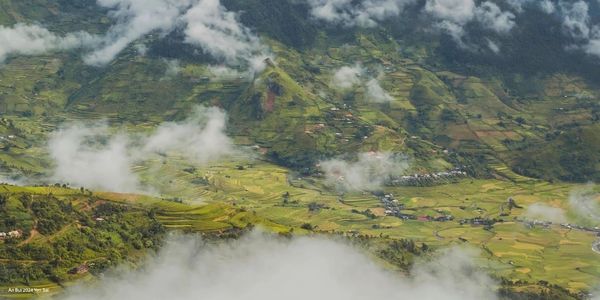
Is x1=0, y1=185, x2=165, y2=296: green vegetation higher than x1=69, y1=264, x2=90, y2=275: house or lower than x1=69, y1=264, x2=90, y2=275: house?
higher

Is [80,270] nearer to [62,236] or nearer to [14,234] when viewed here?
[62,236]

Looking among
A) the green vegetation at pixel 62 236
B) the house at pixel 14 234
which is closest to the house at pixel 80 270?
the green vegetation at pixel 62 236

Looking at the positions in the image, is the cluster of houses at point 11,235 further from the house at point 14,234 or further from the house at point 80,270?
the house at point 80,270

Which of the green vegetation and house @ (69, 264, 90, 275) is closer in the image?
the green vegetation

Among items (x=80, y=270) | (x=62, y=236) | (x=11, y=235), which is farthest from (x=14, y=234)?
(x=80, y=270)

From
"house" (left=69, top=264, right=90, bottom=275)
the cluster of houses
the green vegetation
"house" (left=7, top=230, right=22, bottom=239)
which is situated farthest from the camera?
"house" (left=69, top=264, right=90, bottom=275)

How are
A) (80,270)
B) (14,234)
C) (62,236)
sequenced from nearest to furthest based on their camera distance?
(14,234)
(80,270)
(62,236)

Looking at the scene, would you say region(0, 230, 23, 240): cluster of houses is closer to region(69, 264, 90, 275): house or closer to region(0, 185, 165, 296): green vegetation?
region(0, 185, 165, 296): green vegetation

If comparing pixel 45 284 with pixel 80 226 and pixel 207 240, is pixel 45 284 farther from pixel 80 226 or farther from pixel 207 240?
pixel 207 240

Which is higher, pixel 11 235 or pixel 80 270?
pixel 11 235

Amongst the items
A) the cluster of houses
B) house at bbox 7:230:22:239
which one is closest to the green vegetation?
house at bbox 7:230:22:239

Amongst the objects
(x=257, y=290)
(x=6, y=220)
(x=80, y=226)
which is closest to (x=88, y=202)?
(x=80, y=226)
